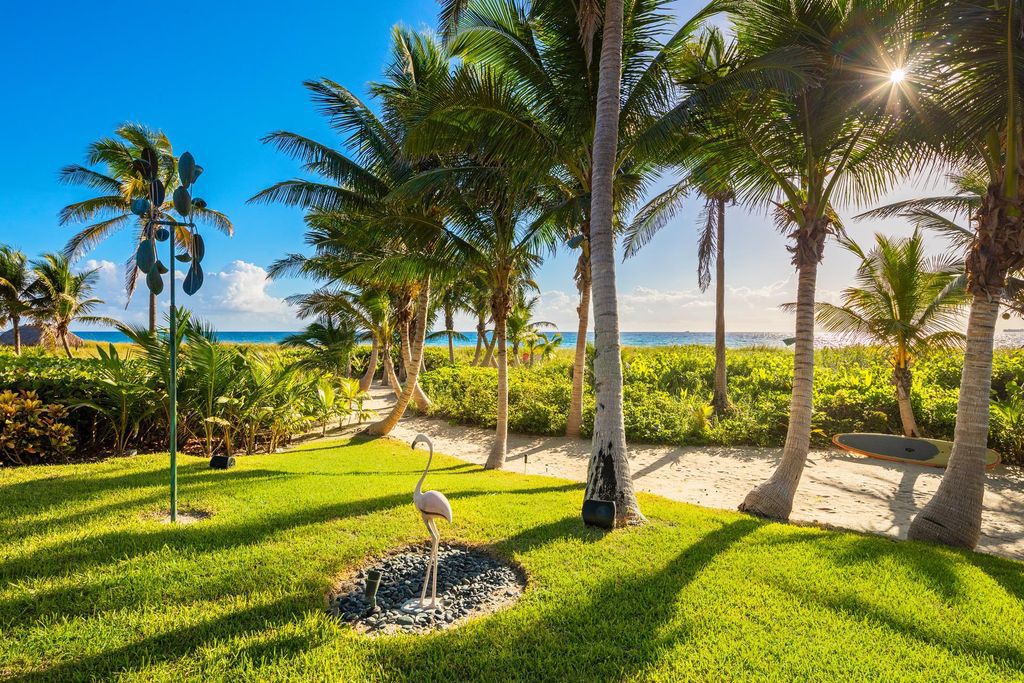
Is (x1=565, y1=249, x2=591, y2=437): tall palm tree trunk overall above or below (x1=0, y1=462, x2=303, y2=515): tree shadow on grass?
above

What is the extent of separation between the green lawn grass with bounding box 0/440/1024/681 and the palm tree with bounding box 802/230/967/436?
775cm

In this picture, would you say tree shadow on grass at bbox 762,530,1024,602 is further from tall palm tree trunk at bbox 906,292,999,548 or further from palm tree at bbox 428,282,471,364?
palm tree at bbox 428,282,471,364

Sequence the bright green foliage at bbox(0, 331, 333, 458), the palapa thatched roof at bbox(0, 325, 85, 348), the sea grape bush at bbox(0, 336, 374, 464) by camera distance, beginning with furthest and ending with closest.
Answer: the palapa thatched roof at bbox(0, 325, 85, 348) < the bright green foliage at bbox(0, 331, 333, 458) < the sea grape bush at bbox(0, 336, 374, 464)

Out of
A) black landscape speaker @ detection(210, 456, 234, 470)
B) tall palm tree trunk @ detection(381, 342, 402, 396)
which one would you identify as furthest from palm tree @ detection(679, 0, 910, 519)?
tall palm tree trunk @ detection(381, 342, 402, 396)

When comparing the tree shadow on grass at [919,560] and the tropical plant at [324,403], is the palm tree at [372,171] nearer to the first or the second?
the tropical plant at [324,403]

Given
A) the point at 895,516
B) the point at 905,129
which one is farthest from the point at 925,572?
the point at 905,129

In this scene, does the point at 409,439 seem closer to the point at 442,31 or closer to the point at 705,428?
the point at 705,428

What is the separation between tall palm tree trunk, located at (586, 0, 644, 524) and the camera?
5039mm

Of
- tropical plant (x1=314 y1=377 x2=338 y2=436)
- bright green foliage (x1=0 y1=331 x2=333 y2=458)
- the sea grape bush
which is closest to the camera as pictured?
the sea grape bush

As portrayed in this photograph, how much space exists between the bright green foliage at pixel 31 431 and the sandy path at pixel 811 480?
658 centimetres

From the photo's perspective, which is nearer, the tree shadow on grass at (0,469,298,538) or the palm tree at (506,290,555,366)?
the tree shadow on grass at (0,469,298,538)

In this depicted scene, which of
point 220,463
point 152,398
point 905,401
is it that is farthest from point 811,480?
point 152,398

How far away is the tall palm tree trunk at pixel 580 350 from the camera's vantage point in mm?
10516

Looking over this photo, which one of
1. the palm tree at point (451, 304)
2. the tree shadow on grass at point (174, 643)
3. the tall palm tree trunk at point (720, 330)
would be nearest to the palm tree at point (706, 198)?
the tall palm tree trunk at point (720, 330)
